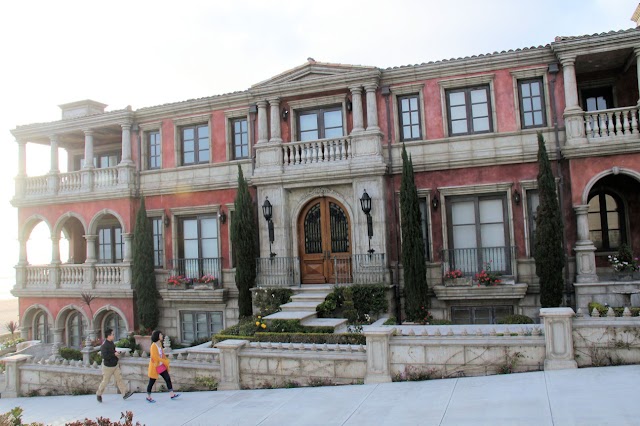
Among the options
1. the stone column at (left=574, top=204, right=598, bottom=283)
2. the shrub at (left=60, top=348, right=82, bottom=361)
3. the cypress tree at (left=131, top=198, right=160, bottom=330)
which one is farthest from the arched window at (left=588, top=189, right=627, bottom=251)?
the shrub at (left=60, top=348, right=82, bottom=361)

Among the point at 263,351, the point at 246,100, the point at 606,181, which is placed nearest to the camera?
the point at 263,351

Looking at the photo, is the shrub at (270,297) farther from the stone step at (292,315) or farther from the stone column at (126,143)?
the stone column at (126,143)

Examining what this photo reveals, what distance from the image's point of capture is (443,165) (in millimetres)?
17469

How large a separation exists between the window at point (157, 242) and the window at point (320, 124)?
665 cm

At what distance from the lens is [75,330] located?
73.5 ft

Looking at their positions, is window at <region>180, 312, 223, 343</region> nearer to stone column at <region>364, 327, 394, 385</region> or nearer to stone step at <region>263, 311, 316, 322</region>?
stone step at <region>263, 311, 316, 322</region>

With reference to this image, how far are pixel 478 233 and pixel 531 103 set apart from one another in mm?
4330

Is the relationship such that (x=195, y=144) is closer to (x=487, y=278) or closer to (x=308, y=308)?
(x=308, y=308)

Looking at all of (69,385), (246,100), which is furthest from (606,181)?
(69,385)

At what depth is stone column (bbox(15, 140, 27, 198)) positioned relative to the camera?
75.4 feet

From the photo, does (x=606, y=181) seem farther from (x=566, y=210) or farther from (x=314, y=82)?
(x=314, y=82)

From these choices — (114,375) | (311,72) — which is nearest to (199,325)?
(114,375)

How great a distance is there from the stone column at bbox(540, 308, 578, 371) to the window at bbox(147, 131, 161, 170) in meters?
15.9

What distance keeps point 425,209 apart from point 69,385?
1137cm
